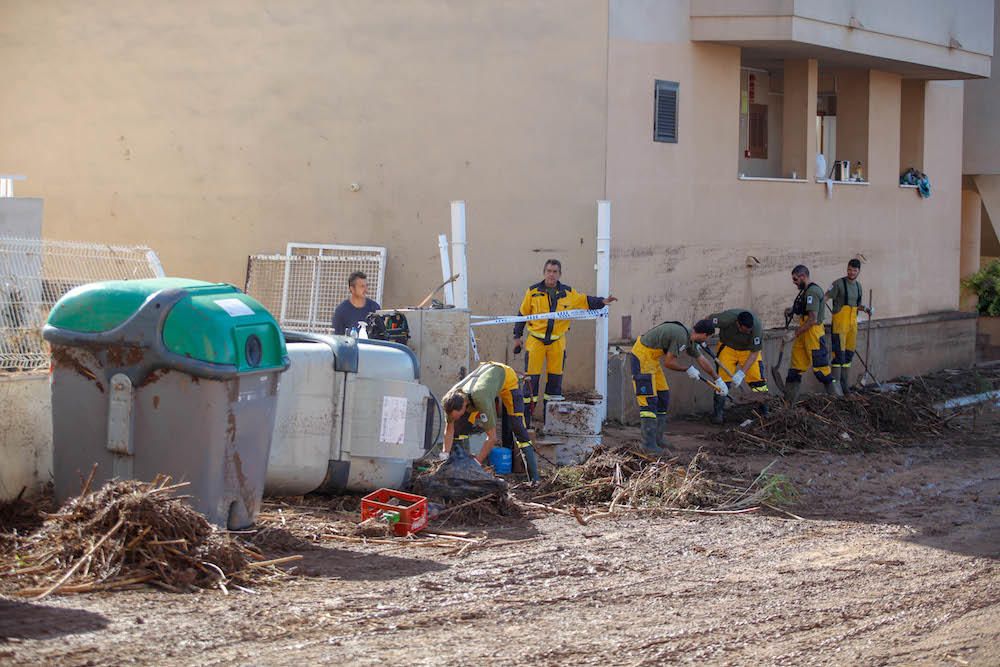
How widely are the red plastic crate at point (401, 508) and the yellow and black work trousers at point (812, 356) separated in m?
7.75

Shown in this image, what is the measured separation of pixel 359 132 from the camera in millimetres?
14484

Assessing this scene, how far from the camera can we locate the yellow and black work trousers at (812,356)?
15.4 meters

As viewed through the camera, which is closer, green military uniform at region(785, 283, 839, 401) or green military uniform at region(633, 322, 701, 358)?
green military uniform at region(633, 322, 701, 358)

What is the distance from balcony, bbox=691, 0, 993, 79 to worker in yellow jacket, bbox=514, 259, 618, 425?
392cm

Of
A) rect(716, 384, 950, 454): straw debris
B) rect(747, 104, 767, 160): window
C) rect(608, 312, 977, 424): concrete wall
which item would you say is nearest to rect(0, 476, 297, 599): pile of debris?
rect(716, 384, 950, 454): straw debris

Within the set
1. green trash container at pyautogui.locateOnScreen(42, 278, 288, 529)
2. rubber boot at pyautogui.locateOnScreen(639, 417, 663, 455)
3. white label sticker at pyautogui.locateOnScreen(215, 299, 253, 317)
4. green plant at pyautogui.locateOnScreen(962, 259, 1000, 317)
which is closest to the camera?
green trash container at pyautogui.locateOnScreen(42, 278, 288, 529)

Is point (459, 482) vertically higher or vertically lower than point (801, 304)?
lower

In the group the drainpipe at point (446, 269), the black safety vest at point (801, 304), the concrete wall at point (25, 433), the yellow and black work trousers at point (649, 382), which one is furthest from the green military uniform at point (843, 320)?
the concrete wall at point (25, 433)

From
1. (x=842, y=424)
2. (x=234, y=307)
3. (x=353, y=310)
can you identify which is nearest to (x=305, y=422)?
(x=234, y=307)

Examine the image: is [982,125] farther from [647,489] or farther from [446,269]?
[647,489]

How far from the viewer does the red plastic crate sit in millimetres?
8602

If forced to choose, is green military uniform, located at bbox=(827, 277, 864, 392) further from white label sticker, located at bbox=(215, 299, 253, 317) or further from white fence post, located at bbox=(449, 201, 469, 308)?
white label sticker, located at bbox=(215, 299, 253, 317)

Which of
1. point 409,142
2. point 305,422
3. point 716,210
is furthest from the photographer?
point 716,210

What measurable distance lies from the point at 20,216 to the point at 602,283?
5867 millimetres
